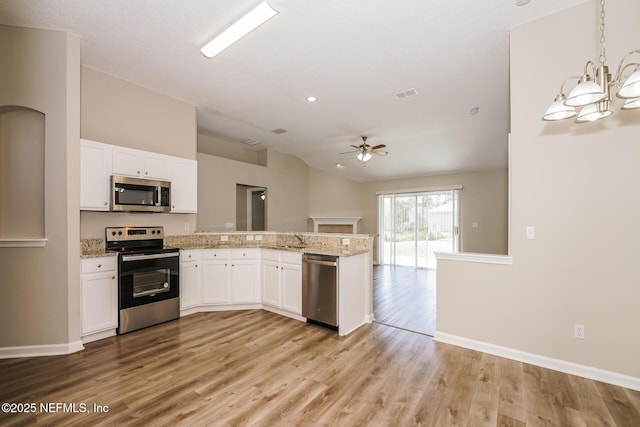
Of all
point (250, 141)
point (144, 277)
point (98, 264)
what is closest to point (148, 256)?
point (144, 277)

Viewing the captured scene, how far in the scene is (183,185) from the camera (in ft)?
13.4

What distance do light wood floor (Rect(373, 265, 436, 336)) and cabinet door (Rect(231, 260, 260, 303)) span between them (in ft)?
6.15

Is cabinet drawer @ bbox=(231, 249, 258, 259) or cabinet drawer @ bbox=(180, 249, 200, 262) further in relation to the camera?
cabinet drawer @ bbox=(231, 249, 258, 259)

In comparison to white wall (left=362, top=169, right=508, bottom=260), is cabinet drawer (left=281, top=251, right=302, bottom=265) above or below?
below

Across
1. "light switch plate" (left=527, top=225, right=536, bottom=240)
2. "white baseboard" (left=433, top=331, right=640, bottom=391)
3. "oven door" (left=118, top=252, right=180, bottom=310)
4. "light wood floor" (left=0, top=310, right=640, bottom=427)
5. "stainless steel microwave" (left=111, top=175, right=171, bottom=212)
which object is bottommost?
"light wood floor" (left=0, top=310, right=640, bottom=427)

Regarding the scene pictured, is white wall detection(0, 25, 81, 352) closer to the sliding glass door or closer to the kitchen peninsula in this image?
the kitchen peninsula

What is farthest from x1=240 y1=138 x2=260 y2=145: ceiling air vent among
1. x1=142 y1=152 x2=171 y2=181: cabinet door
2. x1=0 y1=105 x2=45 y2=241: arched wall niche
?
x1=0 y1=105 x2=45 y2=241: arched wall niche

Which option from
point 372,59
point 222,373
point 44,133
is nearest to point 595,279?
point 372,59

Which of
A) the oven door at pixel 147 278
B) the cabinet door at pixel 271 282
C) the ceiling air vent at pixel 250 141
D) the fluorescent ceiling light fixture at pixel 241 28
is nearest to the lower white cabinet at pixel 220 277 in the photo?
the cabinet door at pixel 271 282

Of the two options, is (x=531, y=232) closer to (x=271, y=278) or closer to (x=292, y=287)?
(x=292, y=287)

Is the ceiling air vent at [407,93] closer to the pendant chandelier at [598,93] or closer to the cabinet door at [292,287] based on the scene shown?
the pendant chandelier at [598,93]

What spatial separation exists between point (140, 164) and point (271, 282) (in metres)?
2.38

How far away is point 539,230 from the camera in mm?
2635

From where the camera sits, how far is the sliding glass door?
302 inches
